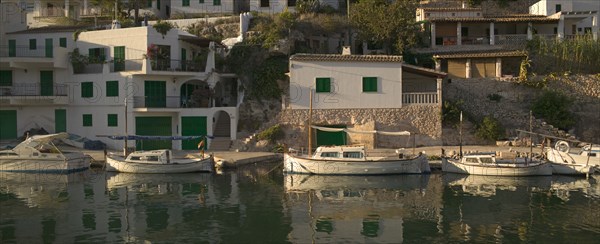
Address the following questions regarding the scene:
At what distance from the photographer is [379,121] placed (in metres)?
37.2

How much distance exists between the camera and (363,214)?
833 inches

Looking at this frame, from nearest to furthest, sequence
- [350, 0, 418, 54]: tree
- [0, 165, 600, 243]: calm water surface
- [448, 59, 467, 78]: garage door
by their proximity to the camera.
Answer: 1. [0, 165, 600, 243]: calm water surface
2. [448, 59, 467, 78]: garage door
3. [350, 0, 418, 54]: tree

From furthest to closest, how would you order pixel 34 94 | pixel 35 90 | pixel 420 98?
pixel 35 90 → pixel 34 94 → pixel 420 98

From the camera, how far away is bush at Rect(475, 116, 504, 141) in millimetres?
36844

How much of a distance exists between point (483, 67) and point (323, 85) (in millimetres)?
13802

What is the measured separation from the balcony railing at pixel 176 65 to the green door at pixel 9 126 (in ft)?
36.5

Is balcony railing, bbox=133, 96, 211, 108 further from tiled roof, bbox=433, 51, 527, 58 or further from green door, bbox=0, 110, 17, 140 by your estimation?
tiled roof, bbox=433, 51, 527, 58

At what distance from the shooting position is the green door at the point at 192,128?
124 feet

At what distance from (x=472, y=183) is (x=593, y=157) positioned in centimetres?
757

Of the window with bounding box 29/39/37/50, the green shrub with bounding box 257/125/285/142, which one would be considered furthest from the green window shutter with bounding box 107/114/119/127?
the green shrub with bounding box 257/125/285/142

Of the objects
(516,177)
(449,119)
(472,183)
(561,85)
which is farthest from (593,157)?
(561,85)

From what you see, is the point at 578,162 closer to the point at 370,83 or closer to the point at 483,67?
the point at 370,83

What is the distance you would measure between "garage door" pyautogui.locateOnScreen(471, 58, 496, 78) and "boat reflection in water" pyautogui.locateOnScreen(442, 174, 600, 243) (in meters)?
14.4

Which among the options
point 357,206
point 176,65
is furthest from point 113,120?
point 357,206
